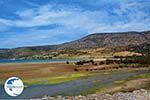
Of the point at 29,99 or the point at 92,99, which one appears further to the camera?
the point at 29,99

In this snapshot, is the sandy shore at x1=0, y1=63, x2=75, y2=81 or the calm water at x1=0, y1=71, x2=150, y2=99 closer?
the calm water at x1=0, y1=71, x2=150, y2=99

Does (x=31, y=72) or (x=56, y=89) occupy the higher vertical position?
(x=31, y=72)

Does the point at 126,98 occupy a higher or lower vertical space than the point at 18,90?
lower

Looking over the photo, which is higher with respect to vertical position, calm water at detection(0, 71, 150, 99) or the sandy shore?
the sandy shore

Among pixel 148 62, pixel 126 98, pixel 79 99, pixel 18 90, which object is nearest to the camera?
pixel 18 90

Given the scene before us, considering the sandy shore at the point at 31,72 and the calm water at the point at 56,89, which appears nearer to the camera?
the calm water at the point at 56,89

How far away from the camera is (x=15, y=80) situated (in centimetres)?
977

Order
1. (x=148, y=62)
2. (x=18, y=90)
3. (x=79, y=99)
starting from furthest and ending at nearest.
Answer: (x=148, y=62) → (x=79, y=99) → (x=18, y=90)

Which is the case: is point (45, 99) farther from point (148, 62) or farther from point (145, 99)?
point (148, 62)

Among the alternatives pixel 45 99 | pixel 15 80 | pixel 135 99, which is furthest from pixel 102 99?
pixel 15 80

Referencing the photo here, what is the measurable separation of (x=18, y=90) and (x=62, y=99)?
68.3 ft

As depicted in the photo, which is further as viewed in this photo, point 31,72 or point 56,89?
point 31,72

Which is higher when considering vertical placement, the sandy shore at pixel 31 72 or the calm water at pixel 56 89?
the sandy shore at pixel 31 72

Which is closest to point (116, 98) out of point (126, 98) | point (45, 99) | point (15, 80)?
point (126, 98)
